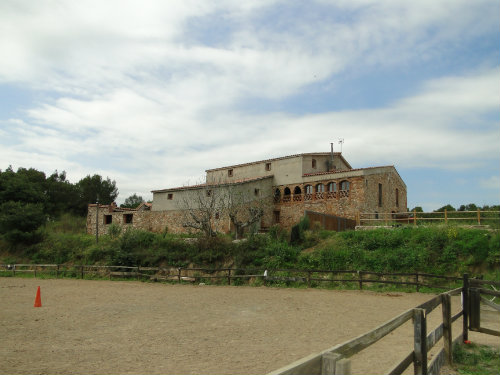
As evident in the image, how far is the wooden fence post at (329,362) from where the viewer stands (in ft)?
8.69

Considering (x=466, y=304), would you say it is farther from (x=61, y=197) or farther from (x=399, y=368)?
(x=61, y=197)

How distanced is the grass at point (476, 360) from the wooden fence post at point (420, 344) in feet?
5.45

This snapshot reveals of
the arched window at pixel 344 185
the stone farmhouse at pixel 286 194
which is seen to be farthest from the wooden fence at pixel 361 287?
the arched window at pixel 344 185

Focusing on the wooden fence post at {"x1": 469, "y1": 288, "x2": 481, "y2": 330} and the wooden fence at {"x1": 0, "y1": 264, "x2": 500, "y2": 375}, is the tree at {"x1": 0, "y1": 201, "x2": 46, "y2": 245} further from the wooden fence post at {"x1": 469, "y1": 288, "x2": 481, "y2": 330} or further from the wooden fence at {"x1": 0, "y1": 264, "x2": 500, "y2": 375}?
the wooden fence post at {"x1": 469, "y1": 288, "x2": 481, "y2": 330}

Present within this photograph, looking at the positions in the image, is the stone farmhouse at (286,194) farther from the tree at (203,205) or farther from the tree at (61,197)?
the tree at (61,197)

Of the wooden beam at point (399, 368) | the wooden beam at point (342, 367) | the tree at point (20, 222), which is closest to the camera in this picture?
the wooden beam at point (342, 367)

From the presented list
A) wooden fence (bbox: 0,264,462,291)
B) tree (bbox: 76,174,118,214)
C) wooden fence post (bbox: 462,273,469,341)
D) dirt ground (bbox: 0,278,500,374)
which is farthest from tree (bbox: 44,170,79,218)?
wooden fence post (bbox: 462,273,469,341)

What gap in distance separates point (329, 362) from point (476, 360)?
4.90 meters

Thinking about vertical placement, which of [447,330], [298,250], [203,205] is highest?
[203,205]

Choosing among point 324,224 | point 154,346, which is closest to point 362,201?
point 324,224

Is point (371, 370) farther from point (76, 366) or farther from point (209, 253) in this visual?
point (209, 253)

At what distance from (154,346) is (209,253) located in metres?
15.6

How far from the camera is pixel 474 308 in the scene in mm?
6918

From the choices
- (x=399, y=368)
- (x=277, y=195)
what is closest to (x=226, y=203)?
(x=277, y=195)
